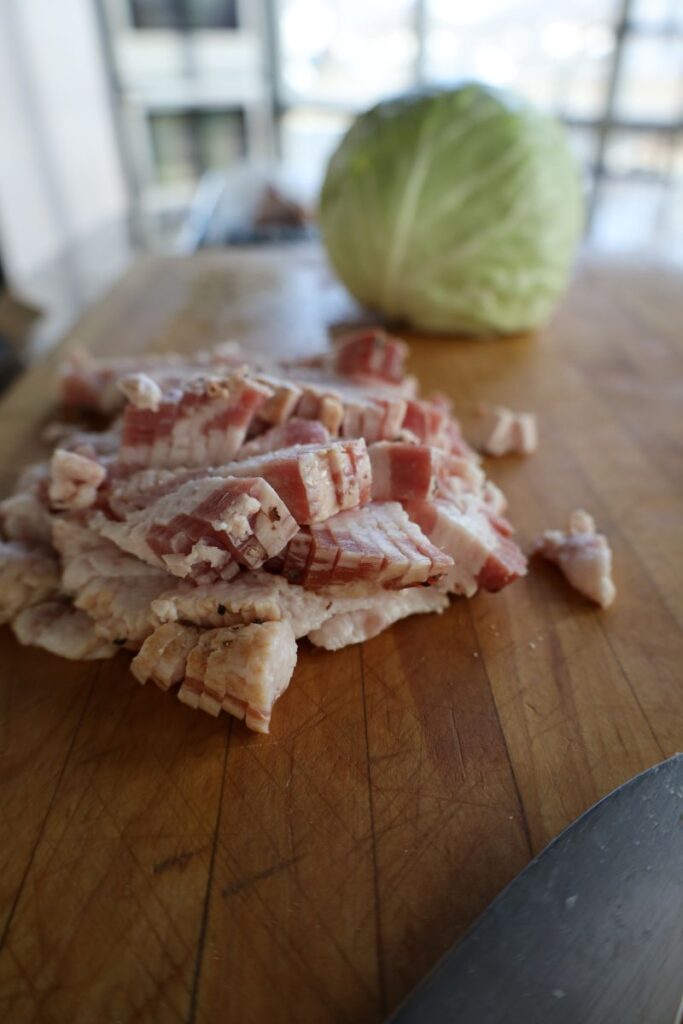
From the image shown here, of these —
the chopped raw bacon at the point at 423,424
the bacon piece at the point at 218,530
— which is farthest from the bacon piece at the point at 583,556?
the bacon piece at the point at 218,530

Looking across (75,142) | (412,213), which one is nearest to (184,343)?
(412,213)

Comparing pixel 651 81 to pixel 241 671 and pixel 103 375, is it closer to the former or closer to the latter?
pixel 103 375

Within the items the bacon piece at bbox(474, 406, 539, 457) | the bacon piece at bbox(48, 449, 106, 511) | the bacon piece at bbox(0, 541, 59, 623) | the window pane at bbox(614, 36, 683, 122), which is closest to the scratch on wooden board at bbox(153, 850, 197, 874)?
the bacon piece at bbox(0, 541, 59, 623)

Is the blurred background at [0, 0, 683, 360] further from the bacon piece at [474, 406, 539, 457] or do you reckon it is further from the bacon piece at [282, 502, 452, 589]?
the bacon piece at [282, 502, 452, 589]

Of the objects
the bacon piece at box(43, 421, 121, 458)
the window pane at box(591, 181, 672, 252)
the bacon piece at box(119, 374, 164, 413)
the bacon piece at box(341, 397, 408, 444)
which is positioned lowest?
the window pane at box(591, 181, 672, 252)

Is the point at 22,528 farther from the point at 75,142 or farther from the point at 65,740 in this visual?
the point at 75,142

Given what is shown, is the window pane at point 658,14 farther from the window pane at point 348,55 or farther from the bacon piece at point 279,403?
the bacon piece at point 279,403
